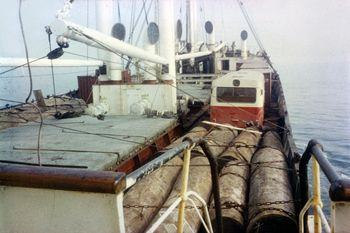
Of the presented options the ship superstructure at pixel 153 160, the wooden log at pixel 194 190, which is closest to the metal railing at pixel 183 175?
the ship superstructure at pixel 153 160

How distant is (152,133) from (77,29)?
153 inches

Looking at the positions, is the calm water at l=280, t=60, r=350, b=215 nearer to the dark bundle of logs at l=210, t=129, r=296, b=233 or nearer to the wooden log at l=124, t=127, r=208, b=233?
the dark bundle of logs at l=210, t=129, r=296, b=233

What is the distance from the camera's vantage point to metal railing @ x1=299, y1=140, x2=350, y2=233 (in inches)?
110

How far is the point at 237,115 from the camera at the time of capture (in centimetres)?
1501

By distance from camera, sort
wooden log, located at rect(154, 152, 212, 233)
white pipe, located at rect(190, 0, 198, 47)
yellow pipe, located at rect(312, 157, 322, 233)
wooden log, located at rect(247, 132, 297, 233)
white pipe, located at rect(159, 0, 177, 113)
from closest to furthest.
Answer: yellow pipe, located at rect(312, 157, 322, 233)
wooden log, located at rect(154, 152, 212, 233)
wooden log, located at rect(247, 132, 297, 233)
white pipe, located at rect(159, 0, 177, 113)
white pipe, located at rect(190, 0, 198, 47)

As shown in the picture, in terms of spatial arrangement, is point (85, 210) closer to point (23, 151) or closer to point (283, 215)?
point (283, 215)

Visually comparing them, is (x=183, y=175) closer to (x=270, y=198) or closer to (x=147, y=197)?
(x=147, y=197)

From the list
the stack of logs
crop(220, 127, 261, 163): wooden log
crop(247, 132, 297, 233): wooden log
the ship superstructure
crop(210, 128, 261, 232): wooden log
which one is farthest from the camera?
crop(220, 127, 261, 163): wooden log

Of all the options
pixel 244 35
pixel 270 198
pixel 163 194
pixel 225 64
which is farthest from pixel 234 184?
pixel 244 35

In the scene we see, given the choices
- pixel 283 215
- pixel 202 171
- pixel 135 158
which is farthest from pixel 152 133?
pixel 283 215

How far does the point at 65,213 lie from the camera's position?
299cm

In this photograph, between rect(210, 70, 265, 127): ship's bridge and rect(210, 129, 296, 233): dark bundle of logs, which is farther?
rect(210, 70, 265, 127): ship's bridge

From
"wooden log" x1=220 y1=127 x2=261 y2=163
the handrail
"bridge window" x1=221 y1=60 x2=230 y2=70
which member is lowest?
"wooden log" x1=220 y1=127 x2=261 y2=163

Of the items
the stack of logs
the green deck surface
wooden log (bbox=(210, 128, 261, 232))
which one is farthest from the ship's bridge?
the stack of logs
